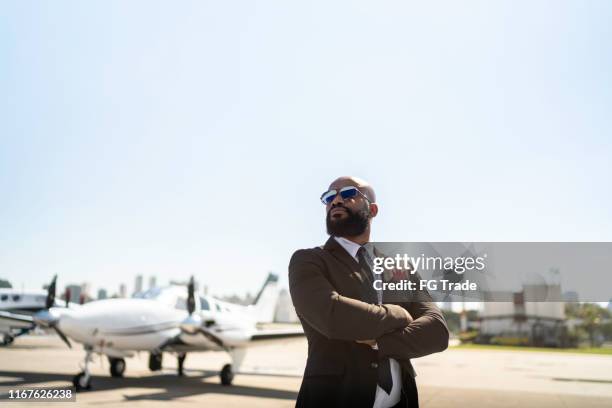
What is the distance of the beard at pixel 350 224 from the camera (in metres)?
2.17

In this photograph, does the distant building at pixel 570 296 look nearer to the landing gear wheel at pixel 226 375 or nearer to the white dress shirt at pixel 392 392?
the white dress shirt at pixel 392 392

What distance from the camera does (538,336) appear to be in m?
62.1

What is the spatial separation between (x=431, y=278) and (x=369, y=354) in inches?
23.2

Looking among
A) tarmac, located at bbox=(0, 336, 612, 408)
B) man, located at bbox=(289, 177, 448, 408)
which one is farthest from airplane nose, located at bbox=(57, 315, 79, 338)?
man, located at bbox=(289, 177, 448, 408)

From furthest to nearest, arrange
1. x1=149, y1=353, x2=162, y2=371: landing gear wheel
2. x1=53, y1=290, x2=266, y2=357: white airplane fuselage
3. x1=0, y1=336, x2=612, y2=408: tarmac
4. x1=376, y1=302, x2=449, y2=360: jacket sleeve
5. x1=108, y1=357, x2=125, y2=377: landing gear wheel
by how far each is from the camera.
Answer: x1=149, y1=353, x2=162, y2=371: landing gear wheel < x1=108, y1=357, x2=125, y2=377: landing gear wheel < x1=53, y1=290, x2=266, y2=357: white airplane fuselage < x1=0, y1=336, x2=612, y2=408: tarmac < x1=376, y1=302, x2=449, y2=360: jacket sleeve

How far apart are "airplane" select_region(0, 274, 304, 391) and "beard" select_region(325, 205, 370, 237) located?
1301 cm

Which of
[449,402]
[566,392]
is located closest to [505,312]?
[566,392]

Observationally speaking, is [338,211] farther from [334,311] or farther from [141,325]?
[141,325]

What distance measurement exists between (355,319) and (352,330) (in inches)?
1.6

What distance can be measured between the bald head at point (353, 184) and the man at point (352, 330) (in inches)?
3.9

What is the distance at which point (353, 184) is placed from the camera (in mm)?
2209

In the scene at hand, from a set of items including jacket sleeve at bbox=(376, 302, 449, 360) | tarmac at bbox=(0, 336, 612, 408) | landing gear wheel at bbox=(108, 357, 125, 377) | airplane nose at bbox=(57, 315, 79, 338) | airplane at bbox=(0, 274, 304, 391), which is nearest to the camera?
jacket sleeve at bbox=(376, 302, 449, 360)

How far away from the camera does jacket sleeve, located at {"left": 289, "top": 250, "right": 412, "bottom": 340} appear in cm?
182

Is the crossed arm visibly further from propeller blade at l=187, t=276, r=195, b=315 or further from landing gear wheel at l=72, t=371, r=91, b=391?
propeller blade at l=187, t=276, r=195, b=315
